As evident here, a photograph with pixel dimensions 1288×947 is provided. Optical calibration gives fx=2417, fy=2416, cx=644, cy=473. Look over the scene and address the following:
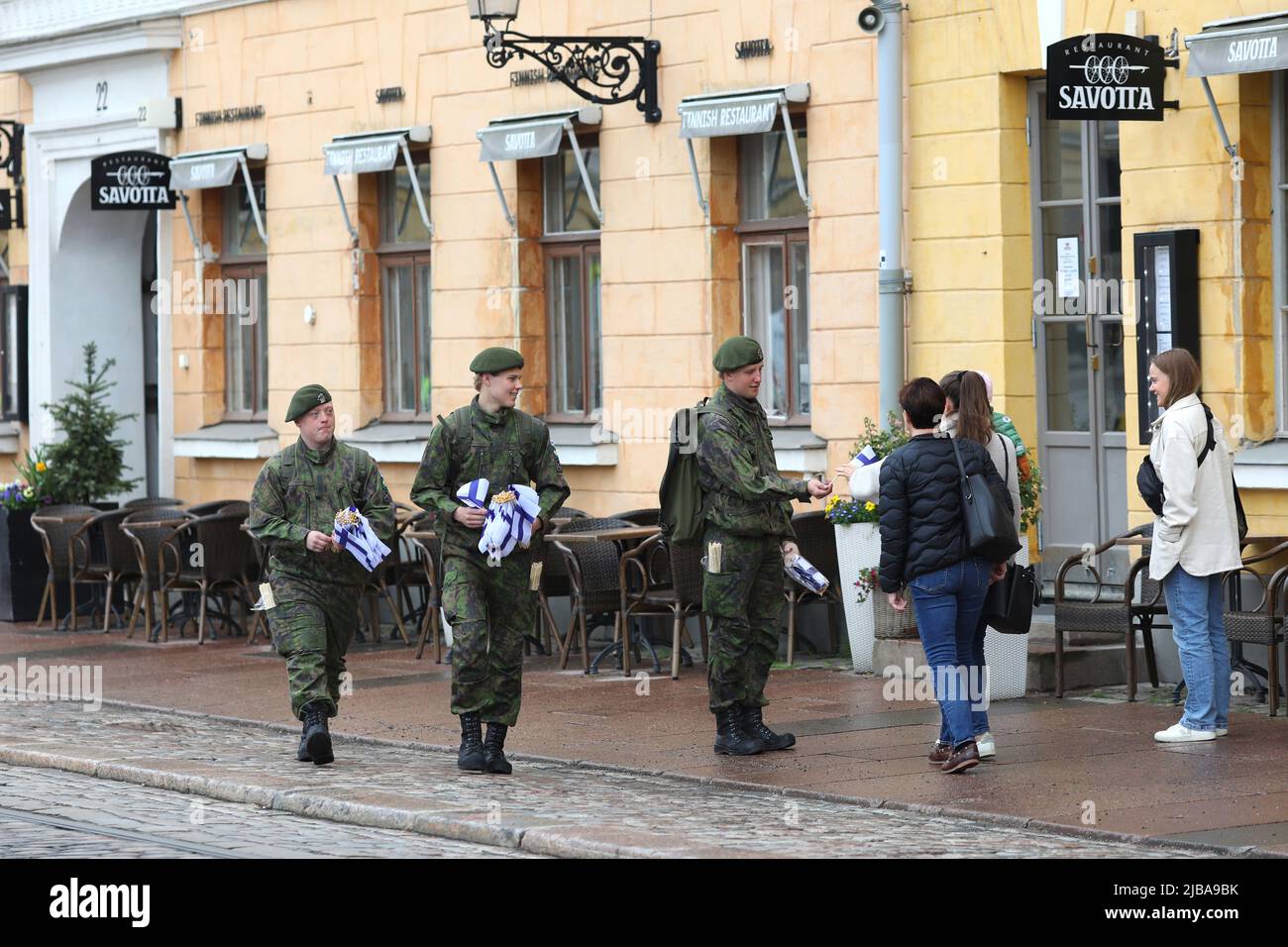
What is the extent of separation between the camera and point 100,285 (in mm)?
22906

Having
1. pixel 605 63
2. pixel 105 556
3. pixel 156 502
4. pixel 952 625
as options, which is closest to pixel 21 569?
pixel 105 556

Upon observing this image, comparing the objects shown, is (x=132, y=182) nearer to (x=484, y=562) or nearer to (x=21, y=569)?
(x=21, y=569)

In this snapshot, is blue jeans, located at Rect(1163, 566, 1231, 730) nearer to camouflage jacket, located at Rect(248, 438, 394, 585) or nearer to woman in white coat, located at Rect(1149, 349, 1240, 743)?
woman in white coat, located at Rect(1149, 349, 1240, 743)

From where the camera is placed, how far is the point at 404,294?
19.6 meters

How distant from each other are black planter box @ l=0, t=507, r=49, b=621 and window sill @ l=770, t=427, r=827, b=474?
23.6 feet

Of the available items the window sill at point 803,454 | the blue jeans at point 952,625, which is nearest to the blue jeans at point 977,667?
the blue jeans at point 952,625

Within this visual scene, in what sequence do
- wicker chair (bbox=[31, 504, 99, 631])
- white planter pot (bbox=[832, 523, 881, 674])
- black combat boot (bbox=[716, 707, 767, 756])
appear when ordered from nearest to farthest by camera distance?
1. black combat boot (bbox=[716, 707, 767, 756])
2. white planter pot (bbox=[832, 523, 881, 674])
3. wicker chair (bbox=[31, 504, 99, 631])

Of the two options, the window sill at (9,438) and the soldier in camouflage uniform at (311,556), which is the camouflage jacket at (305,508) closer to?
the soldier in camouflage uniform at (311,556)

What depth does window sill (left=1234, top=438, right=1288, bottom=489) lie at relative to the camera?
43.3ft

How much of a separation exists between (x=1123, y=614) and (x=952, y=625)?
8.01ft

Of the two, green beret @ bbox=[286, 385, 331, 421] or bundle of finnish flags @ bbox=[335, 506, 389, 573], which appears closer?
bundle of finnish flags @ bbox=[335, 506, 389, 573]

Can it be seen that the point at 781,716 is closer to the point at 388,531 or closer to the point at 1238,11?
the point at 388,531

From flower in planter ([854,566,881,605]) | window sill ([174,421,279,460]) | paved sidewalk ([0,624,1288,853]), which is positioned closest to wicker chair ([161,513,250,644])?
paved sidewalk ([0,624,1288,853])
